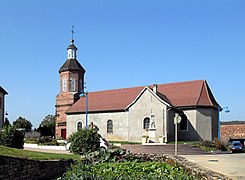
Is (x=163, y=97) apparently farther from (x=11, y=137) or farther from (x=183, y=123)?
(x=11, y=137)

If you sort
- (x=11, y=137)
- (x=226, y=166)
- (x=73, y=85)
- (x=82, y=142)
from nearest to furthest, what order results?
1. (x=226, y=166)
2. (x=82, y=142)
3. (x=11, y=137)
4. (x=73, y=85)

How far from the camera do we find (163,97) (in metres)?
46.8

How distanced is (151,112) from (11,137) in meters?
25.6

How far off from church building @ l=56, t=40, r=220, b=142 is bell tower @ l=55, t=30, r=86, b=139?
3.14 feet

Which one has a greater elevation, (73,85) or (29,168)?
(73,85)

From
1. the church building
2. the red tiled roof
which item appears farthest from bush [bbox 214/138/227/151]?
the red tiled roof

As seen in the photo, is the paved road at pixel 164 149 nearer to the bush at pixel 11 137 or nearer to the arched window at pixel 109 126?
the bush at pixel 11 137

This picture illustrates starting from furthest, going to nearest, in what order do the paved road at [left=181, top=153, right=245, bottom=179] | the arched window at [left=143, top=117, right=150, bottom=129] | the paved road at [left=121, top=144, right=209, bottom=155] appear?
the arched window at [left=143, top=117, right=150, bottom=129] → the paved road at [left=121, top=144, right=209, bottom=155] → the paved road at [left=181, top=153, right=245, bottom=179]

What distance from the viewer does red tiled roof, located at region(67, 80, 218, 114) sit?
46.8m

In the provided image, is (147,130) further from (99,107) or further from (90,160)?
(90,160)

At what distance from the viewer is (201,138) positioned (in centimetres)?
4581

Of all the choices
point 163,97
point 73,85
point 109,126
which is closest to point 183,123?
point 163,97

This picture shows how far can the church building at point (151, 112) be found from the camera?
44.7 m

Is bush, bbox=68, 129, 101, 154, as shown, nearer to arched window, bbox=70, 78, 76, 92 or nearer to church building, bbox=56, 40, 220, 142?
church building, bbox=56, 40, 220, 142
